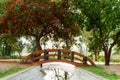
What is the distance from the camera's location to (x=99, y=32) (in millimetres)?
18547

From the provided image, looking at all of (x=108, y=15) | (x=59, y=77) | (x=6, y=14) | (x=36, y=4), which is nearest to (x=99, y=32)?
(x=108, y=15)

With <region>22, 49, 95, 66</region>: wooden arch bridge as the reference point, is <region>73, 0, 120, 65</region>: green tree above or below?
above

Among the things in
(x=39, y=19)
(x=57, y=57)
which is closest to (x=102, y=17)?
(x=57, y=57)

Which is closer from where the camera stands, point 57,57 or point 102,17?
point 102,17

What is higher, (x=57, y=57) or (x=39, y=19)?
(x=39, y=19)

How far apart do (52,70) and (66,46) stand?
8.01 meters

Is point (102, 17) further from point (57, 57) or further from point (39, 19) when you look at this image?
point (39, 19)

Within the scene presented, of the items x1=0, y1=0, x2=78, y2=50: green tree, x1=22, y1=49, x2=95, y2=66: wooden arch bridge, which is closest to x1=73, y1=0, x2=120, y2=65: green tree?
x1=0, y1=0, x2=78, y2=50: green tree

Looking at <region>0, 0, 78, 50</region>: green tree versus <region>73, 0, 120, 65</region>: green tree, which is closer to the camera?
<region>73, 0, 120, 65</region>: green tree

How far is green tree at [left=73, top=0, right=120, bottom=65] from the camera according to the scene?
1606 centimetres

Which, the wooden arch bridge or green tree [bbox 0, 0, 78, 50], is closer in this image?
the wooden arch bridge

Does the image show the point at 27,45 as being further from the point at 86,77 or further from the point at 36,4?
the point at 86,77

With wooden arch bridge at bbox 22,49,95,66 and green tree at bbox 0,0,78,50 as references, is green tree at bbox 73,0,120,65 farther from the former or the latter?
wooden arch bridge at bbox 22,49,95,66

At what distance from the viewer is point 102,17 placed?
53.6ft
